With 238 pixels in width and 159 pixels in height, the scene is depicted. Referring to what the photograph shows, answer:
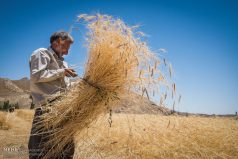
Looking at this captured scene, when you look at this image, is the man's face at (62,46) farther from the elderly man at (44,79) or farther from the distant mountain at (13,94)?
the distant mountain at (13,94)

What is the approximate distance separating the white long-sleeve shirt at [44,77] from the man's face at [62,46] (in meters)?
0.06

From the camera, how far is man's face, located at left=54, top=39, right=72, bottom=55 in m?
2.27

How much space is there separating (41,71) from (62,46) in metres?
0.32

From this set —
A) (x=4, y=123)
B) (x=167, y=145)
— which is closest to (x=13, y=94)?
(x=4, y=123)

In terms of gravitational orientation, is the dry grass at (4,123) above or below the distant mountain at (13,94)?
below

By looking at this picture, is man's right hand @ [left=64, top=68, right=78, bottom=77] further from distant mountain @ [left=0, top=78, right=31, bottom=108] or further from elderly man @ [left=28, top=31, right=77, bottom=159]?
distant mountain @ [left=0, top=78, right=31, bottom=108]

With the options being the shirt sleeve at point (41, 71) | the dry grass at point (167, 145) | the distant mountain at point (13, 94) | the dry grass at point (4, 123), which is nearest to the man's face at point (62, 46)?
the shirt sleeve at point (41, 71)

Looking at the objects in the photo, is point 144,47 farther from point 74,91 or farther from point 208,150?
point 208,150

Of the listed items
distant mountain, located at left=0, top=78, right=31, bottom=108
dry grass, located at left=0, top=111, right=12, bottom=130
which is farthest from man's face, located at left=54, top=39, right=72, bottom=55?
distant mountain, located at left=0, top=78, right=31, bottom=108

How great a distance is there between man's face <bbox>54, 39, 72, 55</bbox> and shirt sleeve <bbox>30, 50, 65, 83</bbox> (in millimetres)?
183

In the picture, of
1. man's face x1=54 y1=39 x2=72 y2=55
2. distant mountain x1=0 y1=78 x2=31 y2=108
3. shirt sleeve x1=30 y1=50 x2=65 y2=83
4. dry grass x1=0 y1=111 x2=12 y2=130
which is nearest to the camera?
shirt sleeve x1=30 y1=50 x2=65 y2=83

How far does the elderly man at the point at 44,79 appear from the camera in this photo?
82.3 inches

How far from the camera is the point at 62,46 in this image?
2.28 meters

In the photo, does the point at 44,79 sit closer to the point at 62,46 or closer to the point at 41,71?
the point at 41,71
